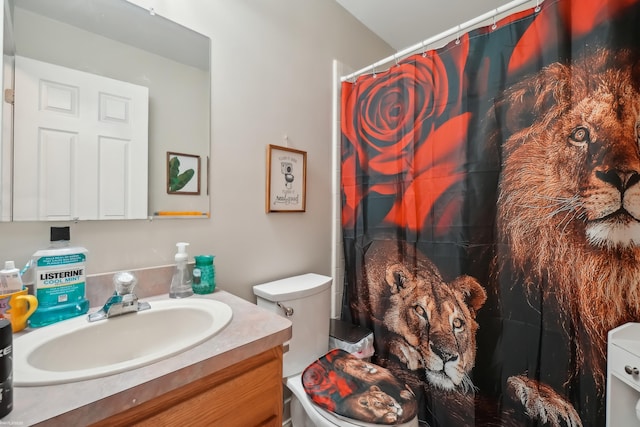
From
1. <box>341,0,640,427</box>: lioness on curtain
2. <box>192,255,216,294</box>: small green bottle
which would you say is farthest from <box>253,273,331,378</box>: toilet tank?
<box>341,0,640,427</box>: lioness on curtain

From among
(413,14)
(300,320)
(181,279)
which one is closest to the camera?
(181,279)

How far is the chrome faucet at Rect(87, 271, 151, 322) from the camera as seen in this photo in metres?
0.77

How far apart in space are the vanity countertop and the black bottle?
0.05ft

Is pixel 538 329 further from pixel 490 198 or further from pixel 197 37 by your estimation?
pixel 197 37

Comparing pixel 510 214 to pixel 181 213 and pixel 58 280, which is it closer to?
pixel 181 213

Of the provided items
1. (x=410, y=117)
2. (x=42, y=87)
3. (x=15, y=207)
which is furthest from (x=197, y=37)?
(x=410, y=117)

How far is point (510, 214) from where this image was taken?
1.08m

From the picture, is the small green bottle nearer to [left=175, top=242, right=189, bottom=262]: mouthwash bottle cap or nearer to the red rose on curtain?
[left=175, top=242, right=189, bottom=262]: mouthwash bottle cap

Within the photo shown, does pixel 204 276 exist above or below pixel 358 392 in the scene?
above

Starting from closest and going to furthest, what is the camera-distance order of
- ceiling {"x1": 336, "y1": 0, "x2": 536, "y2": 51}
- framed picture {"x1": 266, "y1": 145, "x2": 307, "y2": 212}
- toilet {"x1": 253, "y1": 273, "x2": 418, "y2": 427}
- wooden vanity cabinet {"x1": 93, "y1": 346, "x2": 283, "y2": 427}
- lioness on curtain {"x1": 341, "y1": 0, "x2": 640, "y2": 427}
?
1. wooden vanity cabinet {"x1": 93, "y1": 346, "x2": 283, "y2": 427}
2. lioness on curtain {"x1": 341, "y1": 0, "x2": 640, "y2": 427}
3. toilet {"x1": 253, "y1": 273, "x2": 418, "y2": 427}
4. framed picture {"x1": 266, "y1": 145, "x2": 307, "y2": 212}
5. ceiling {"x1": 336, "y1": 0, "x2": 536, "y2": 51}

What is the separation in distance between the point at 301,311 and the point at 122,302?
0.67 m

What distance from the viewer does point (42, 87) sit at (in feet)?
2.62

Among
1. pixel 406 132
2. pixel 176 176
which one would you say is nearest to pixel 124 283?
Answer: pixel 176 176

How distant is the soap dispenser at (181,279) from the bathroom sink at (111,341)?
0.18ft
